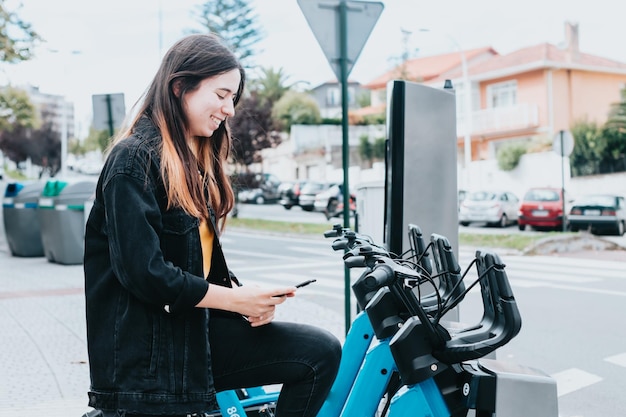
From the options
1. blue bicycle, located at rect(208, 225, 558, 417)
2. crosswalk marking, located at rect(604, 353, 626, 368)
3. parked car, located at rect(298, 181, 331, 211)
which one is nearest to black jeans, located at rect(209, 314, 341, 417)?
blue bicycle, located at rect(208, 225, 558, 417)

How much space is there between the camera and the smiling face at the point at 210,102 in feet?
7.27

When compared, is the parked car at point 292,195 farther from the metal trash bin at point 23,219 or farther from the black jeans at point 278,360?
the black jeans at point 278,360

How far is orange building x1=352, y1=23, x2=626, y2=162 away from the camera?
126 ft

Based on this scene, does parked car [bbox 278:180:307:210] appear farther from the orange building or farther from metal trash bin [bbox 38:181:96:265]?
metal trash bin [bbox 38:181:96:265]

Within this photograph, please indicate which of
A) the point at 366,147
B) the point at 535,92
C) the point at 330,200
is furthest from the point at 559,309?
the point at 366,147

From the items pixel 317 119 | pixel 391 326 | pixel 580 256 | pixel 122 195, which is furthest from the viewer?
pixel 317 119

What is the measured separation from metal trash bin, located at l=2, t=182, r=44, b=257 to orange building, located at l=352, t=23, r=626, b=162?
26.0m

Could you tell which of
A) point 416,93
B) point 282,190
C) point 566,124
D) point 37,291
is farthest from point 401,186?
point 566,124

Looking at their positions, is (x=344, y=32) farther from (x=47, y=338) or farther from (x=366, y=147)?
(x=366, y=147)

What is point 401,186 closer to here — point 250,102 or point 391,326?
point 391,326

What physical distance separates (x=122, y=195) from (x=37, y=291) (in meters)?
8.66

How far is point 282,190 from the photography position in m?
38.8

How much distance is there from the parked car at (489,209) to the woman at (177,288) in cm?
2419

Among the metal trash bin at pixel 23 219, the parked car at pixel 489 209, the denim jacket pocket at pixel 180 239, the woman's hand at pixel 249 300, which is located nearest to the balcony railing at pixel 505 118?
the parked car at pixel 489 209
